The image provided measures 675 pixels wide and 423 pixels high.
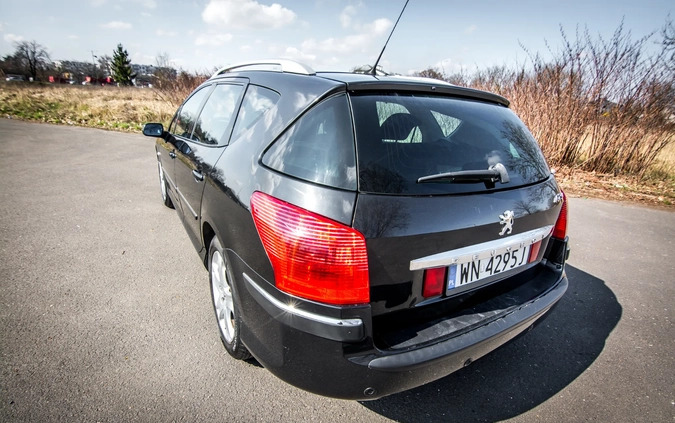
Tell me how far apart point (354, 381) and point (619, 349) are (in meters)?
2.19

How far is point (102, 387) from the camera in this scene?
1808 millimetres

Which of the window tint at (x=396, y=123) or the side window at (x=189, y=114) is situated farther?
the side window at (x=189, y=114)

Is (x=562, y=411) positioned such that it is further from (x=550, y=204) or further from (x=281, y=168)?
(x=281, y=168)

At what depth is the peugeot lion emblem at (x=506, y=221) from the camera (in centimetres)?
157

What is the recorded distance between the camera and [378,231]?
1304 millimetres

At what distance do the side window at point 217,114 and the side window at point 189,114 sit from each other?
0.20 metres

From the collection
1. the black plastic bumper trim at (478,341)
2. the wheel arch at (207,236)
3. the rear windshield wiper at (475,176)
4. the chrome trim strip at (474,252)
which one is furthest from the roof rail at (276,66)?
the black plastic bumper trim at (478,341)

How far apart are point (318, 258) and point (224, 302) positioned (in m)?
1.10

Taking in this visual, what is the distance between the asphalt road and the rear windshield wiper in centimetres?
123

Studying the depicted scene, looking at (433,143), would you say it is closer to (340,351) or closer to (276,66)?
(340,351)

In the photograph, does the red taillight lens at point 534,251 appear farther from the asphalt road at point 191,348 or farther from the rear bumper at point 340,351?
the asphalt road at point 191,348

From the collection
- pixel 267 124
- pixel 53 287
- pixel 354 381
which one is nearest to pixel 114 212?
pixel 53 287

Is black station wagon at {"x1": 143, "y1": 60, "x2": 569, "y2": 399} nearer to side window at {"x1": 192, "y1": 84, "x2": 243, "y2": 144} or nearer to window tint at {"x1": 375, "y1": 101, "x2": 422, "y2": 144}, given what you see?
window tint at {"x1": 375, "y1": 101, "x2": 422, "y2": 144}

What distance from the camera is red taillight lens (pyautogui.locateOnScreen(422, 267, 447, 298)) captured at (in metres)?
1.46
